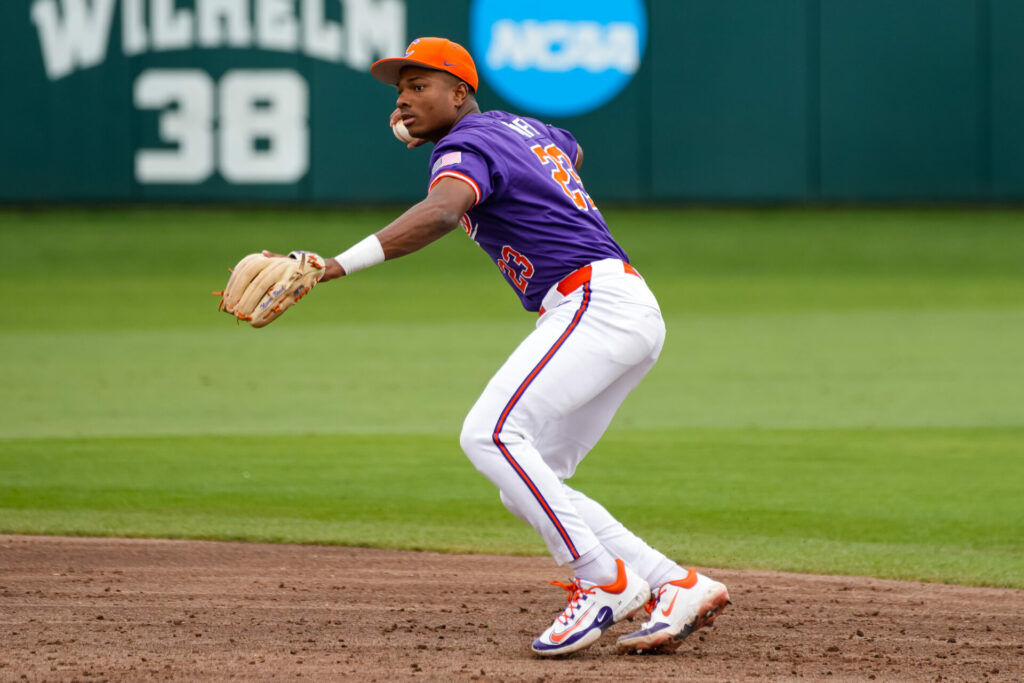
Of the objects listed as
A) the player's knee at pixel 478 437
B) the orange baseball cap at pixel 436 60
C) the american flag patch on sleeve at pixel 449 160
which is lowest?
the player's knee at pixel 478 437

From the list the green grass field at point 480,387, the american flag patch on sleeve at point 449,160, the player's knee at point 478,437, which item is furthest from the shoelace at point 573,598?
the green grass field at point 480,387

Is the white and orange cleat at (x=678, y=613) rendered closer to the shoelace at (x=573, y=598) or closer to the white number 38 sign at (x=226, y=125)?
the shoelace at (x=573, y=598)

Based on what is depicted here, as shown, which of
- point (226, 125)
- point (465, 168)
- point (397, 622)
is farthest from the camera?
point (226, 125)

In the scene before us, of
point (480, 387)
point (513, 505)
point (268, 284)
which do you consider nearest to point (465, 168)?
point (268, 284)

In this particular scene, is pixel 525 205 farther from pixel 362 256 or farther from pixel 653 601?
pixel 653 601

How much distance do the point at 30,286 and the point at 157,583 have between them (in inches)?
527

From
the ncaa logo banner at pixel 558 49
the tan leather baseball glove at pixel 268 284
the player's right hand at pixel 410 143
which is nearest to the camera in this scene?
the tan leather baseball glove at pixel 268 284

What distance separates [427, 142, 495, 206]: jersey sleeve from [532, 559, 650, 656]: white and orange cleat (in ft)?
4.16

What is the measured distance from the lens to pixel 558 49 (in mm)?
19703

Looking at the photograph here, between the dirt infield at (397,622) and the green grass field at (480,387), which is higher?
the dirt infield at (397,622)

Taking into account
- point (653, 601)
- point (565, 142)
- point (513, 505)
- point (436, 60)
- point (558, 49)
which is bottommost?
point (653, 601)

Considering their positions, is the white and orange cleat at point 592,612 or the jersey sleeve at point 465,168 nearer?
the jersey sleeve at point 465,168

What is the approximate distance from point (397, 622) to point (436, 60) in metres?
1.93

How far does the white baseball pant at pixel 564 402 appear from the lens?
4414 millimetres
